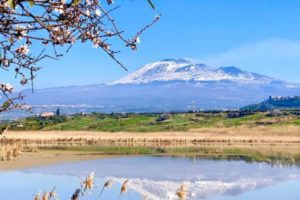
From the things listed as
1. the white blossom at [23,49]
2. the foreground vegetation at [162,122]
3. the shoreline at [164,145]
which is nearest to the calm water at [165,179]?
the shoreline at [164,145]

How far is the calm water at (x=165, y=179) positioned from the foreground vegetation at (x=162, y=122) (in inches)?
1280

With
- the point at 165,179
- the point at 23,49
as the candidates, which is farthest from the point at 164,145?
the point at 23,49

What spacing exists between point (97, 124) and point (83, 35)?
7281 cm

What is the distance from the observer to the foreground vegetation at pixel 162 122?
230 feet

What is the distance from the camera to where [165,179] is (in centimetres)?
2922

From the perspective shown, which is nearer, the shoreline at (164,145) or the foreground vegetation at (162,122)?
the shoreline at (164,145)

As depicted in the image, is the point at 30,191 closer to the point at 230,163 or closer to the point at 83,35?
the point at 230,163

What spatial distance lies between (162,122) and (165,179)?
48170mm

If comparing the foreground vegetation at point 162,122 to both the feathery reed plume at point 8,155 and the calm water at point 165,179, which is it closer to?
the feathery reed plume at point 8,155

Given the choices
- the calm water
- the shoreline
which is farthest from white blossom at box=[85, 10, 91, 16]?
the shoreline

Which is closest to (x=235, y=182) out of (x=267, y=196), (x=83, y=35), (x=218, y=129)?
(x=267, y=196)

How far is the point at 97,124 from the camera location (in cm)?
7700

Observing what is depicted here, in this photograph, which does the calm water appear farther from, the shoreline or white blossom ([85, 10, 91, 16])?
white blossom ([85, 10, 91, 16])

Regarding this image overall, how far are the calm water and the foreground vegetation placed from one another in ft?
107
